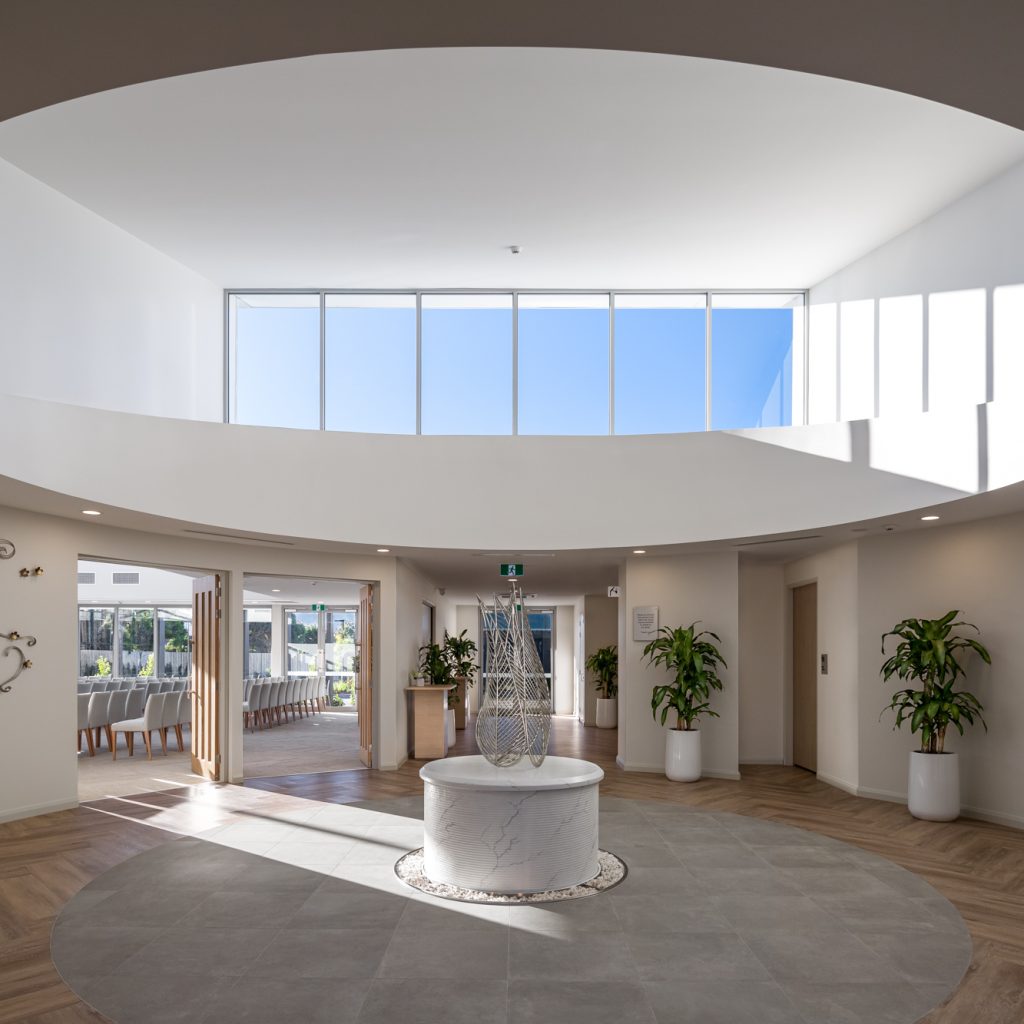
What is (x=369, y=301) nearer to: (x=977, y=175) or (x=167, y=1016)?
(x=977, y=175)

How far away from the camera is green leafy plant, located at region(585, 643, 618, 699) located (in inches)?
555

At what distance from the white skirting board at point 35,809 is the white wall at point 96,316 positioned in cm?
283

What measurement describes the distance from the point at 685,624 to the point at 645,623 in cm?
43

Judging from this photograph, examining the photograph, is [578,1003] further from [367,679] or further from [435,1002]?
[367,679]

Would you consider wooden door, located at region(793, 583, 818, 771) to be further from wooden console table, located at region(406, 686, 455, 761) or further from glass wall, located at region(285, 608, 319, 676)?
glass wall, located at region(285, 608, 319, 676)

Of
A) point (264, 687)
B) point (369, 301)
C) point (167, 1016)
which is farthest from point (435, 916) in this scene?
point (264, 687)

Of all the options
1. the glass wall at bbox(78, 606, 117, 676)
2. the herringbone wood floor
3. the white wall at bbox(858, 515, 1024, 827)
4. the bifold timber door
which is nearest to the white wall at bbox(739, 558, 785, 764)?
the herringbone wood floor

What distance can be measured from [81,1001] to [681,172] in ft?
21.7

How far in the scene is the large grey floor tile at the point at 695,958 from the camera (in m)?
4.05

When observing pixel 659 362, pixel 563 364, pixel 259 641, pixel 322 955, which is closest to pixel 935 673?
pixel 659 362

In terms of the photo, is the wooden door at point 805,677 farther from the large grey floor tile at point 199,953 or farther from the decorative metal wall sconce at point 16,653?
the decorative metal wall sconce at point 16,653

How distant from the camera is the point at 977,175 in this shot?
23.2ft

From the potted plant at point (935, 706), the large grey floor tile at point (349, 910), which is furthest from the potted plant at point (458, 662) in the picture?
the large grey floor tile at point (349, 910)

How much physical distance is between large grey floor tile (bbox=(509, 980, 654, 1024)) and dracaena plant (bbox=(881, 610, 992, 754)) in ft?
14.5
